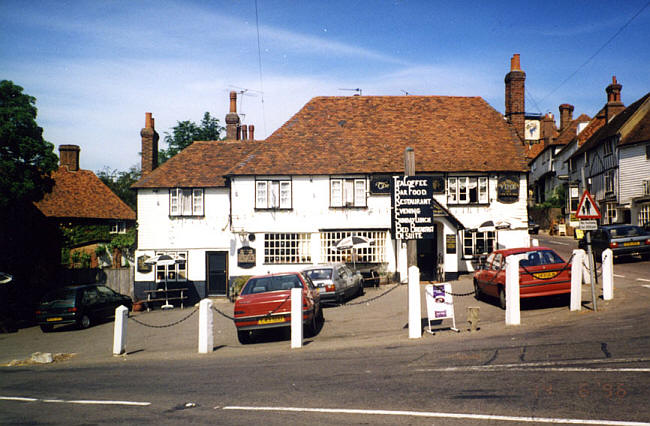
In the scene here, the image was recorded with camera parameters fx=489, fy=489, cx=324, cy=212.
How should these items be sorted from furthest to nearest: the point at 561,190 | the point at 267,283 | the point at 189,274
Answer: the point at 561,190
the point at 189,274
the point at 267,283

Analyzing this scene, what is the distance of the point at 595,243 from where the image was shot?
25.9 meters

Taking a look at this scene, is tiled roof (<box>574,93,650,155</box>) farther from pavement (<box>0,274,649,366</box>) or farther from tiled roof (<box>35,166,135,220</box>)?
tiled roof (<box>35,166,135,220</box>)

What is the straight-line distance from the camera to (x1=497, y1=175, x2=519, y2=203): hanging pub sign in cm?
2450

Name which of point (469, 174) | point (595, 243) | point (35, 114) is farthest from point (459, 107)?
point (35, 114)

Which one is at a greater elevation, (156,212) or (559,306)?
(156,212)

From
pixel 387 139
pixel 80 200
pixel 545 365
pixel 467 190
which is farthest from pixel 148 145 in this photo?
pixel 545 365

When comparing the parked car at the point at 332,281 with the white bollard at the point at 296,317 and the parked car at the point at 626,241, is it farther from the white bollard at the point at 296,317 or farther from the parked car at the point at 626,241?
the parked car at the point at 626,241

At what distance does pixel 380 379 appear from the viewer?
25.5 feet

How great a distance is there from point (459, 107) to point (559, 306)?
16.8 meters

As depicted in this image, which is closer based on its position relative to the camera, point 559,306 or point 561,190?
point 559,306

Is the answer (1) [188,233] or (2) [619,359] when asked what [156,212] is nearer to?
(1) [188,233]

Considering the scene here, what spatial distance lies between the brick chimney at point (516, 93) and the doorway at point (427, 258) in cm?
797

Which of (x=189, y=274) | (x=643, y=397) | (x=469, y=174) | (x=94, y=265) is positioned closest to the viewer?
(x=643, y=397)

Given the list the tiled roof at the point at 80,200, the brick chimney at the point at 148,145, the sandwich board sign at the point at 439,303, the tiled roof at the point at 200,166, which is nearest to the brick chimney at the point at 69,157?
the tiled roof at the point at 80,200
